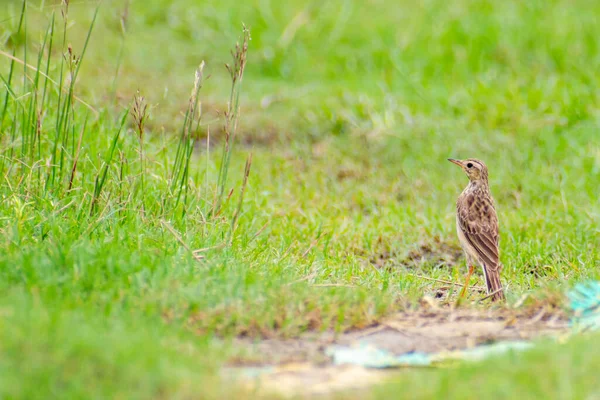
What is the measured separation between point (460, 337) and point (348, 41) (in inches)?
317

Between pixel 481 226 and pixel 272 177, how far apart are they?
2.86 meters

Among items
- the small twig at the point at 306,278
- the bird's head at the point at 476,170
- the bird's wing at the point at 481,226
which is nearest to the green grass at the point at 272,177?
the small twig at the point at 306,278

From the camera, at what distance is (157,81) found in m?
11.0

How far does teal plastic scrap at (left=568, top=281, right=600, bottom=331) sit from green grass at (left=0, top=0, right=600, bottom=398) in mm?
190

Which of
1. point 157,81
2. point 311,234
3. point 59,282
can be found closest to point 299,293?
point 59,282

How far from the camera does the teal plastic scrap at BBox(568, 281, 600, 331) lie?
4.83m

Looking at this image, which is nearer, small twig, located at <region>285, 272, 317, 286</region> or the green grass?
the green grass

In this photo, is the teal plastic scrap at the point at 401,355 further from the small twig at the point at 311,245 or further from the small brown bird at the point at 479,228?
the small twig at the point at 311,245

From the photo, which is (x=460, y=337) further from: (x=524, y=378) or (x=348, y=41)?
(x=348, y=41)

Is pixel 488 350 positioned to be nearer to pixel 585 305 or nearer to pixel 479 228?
pixel 585 305

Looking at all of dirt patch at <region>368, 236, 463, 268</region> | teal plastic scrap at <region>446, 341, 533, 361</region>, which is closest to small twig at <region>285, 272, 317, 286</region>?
teal plastic scrap at <region>446, 341, 533, 361</region>

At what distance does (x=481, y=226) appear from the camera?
6.71 metres

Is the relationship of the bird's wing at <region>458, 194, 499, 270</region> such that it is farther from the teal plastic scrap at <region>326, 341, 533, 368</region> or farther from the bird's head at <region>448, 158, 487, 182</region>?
the teal plastic scrap at <region>326, 341, 533, 368</region>

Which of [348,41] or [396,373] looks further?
[348,41]
